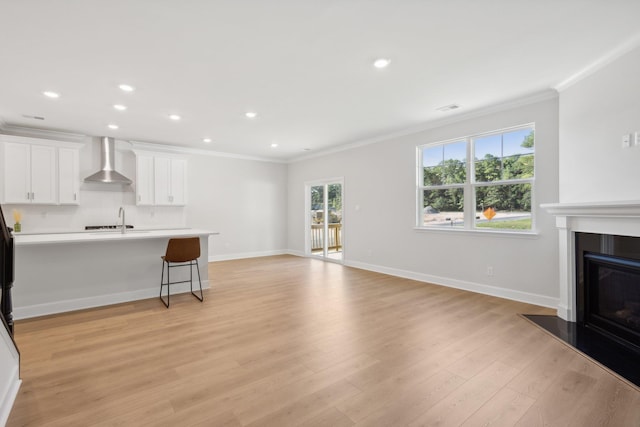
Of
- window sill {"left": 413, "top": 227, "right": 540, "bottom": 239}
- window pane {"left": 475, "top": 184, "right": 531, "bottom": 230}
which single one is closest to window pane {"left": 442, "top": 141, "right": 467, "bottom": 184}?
window pane {"left": 475, "top": 184, "right": 531, "bottom": 230}

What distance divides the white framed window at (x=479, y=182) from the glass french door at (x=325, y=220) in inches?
88.4

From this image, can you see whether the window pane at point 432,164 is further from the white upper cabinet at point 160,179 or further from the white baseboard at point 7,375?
the white baseboard at point 7,375

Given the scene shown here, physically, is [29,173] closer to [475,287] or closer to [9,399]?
[9,399]

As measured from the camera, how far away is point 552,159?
3697 millimetres

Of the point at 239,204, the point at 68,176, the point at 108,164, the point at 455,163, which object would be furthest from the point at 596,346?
the point at 68,176

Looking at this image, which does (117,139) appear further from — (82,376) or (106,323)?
(82,376)

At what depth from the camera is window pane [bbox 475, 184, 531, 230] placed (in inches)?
158

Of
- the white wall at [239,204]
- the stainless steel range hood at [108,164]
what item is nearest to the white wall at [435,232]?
the white wall at [239,204]

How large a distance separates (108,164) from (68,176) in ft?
2.16

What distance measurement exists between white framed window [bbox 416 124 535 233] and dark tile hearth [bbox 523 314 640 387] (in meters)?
1.23

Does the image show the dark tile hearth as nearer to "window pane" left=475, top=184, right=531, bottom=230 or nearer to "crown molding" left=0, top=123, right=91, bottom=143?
"window pane" left=475, top=184, right=531, bottom=230

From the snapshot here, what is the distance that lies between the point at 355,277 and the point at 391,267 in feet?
2.42

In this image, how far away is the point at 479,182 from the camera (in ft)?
14.7

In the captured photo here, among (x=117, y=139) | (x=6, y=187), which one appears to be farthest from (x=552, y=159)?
(x=6, y=187)
